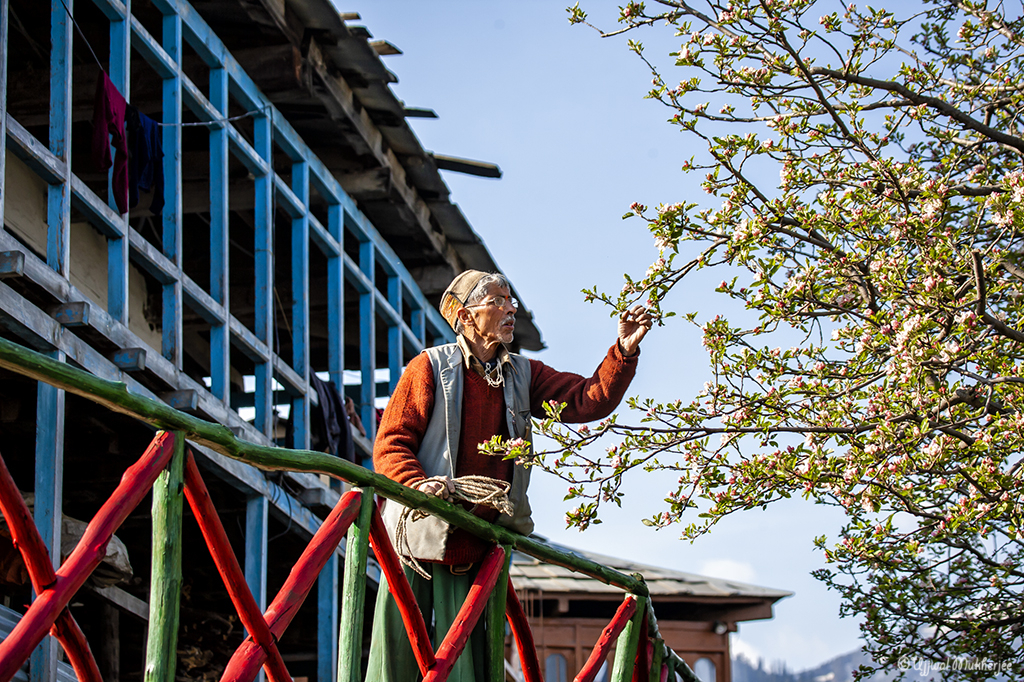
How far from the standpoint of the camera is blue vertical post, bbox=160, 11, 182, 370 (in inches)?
292

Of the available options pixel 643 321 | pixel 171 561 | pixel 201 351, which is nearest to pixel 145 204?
pixel 201 351

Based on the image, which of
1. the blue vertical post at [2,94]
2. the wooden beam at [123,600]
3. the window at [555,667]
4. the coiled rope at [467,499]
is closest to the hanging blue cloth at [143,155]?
the blue vertical post at [2,94]

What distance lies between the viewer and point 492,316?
15.6ft

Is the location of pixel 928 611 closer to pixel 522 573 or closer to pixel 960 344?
pixel 960 344

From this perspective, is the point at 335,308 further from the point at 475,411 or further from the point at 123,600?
the point at 475,411

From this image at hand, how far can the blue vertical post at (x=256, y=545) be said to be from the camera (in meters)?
8.17

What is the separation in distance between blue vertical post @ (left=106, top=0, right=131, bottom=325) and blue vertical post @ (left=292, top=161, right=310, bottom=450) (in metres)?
2.03

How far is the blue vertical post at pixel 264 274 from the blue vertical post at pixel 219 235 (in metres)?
0.36

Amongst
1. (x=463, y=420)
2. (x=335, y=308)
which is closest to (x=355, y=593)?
(x=463, y=420)

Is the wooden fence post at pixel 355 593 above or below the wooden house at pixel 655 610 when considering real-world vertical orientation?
below

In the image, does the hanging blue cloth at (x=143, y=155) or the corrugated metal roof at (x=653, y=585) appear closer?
the hanging blue cloth at (x=143, y=155)

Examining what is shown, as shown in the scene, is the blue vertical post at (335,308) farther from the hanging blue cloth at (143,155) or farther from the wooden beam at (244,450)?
the wooden beam at (244,450)

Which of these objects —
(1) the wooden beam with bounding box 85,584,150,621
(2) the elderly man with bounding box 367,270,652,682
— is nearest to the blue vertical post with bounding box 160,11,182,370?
(1) the wooden beam with bounding box 85,584,150,621

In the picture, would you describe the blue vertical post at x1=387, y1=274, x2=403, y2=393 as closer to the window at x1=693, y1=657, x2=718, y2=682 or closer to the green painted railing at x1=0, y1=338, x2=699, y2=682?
the green painted railing at x1=0, y1=338, x2=699, y2=682
